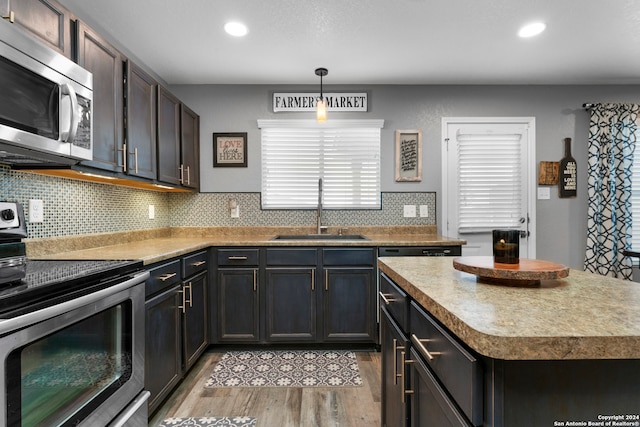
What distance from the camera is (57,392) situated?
1.12 meters

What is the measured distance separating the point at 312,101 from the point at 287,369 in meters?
2.48

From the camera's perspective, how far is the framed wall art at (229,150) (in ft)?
11.1

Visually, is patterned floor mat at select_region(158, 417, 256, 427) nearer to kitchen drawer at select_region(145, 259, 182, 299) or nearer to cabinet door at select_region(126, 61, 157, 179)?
kitchen drawer at select_region(145, 259, 182, 299)

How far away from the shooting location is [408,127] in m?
3.41

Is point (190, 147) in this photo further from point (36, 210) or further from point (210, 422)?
point (210, 422)

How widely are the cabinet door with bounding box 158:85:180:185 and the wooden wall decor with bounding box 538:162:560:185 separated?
3.54 meters

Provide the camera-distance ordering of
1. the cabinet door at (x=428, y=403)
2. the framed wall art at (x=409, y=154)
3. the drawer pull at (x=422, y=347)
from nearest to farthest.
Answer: the cabinet door at (x=428, y=403) < the drawer pull at (x=422, y=347) < the framed wall art at (x=409, y=154)

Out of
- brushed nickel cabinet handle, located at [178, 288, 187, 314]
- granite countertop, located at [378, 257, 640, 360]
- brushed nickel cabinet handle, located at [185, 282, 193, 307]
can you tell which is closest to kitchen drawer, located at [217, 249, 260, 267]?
brushed nickel cabinet handle, located at [185, 282, 193, 307]

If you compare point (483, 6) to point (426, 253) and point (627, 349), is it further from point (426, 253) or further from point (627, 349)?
point (627, 349)

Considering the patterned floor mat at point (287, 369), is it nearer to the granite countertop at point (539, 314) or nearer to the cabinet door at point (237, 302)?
the cabinet door at point (237, 302)

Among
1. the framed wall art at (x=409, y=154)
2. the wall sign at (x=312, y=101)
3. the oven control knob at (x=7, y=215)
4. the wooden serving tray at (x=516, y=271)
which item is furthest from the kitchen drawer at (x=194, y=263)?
the framed wall art at (x=409, y=154)

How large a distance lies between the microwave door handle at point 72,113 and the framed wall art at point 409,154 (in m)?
2.71

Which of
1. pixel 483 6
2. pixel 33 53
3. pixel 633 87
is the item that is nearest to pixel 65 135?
pixel 33 53

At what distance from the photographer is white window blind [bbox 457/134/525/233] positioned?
Result: 339 centimetres
